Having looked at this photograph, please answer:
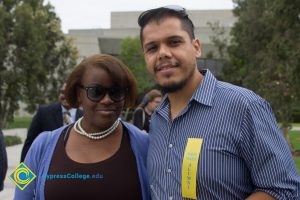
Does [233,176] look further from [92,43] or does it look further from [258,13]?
[92,43]

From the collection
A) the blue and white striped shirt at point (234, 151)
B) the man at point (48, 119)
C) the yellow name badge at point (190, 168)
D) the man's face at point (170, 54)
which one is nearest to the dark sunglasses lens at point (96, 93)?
the man's face at point (170, 54)

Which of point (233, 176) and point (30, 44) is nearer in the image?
point (233, 176)

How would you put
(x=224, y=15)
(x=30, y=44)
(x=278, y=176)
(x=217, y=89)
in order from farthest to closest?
1. (x=224, y=15)
2. (x=30, y=44)
3. (x=217, y=89)
4. (x=278, y=176)

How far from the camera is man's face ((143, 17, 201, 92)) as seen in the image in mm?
2629

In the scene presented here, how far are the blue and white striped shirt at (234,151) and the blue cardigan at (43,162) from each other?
48 cm

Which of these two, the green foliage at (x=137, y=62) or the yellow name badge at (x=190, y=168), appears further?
the green foliage at (x=137, y=62)

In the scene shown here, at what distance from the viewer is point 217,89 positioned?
→ 260cm

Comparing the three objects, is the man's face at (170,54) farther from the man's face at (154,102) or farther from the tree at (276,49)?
the tree at (276,49)

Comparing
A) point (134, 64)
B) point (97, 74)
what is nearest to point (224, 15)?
point (134, 64)

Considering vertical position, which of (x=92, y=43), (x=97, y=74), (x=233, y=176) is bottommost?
(x=92, y=43)

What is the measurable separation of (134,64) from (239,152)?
137 ft

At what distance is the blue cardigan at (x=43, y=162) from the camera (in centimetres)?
303

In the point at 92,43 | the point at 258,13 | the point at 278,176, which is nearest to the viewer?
the point at 278,176
